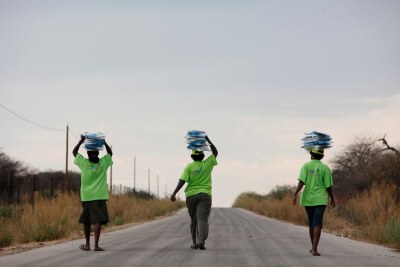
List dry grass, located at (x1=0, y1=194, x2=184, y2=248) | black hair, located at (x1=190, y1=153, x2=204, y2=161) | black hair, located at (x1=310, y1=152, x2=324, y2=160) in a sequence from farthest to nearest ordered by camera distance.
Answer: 1. dry grass, located at (x1=0, y1=194, x2=184, y2=248)
2. black hair, located at (x1=190, y1=153, x2=204, y2=161)
3. black hair, located at (x1=310, y1=152, x2=324, y2=160)

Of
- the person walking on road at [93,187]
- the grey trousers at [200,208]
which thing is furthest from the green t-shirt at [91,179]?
the grey trousers at [200,208]

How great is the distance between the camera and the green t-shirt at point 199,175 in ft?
42.9

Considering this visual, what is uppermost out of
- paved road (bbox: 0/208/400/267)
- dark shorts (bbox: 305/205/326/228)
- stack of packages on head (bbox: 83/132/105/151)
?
stack of packages on head (bbox: 83/132/105/151)

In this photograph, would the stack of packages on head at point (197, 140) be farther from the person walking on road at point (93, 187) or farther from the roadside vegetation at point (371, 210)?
the roadside vegetation at point (371, 210)

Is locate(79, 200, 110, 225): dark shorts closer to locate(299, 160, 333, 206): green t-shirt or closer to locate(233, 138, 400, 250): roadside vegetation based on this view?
locate(299, 160, 333, 206): green t-shirt

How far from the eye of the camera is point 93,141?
12.8 m

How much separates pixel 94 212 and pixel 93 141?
135cm

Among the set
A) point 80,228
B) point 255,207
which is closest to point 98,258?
point 80,228

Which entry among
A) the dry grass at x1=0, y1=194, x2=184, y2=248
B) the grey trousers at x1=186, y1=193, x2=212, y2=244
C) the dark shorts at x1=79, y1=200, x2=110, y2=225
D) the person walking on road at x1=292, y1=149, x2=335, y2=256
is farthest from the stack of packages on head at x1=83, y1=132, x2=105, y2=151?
the dry grass at x1=0, y1=194, x2=184, y2=248

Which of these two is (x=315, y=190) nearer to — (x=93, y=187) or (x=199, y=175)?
(x=199, y=175)

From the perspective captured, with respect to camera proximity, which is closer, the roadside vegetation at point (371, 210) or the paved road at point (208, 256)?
the paved road at point (208, 256)

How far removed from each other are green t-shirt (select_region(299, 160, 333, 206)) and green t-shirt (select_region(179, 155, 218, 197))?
1.81m

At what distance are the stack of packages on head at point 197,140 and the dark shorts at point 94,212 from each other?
6.74ft

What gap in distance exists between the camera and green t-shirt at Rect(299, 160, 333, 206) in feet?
40.3
